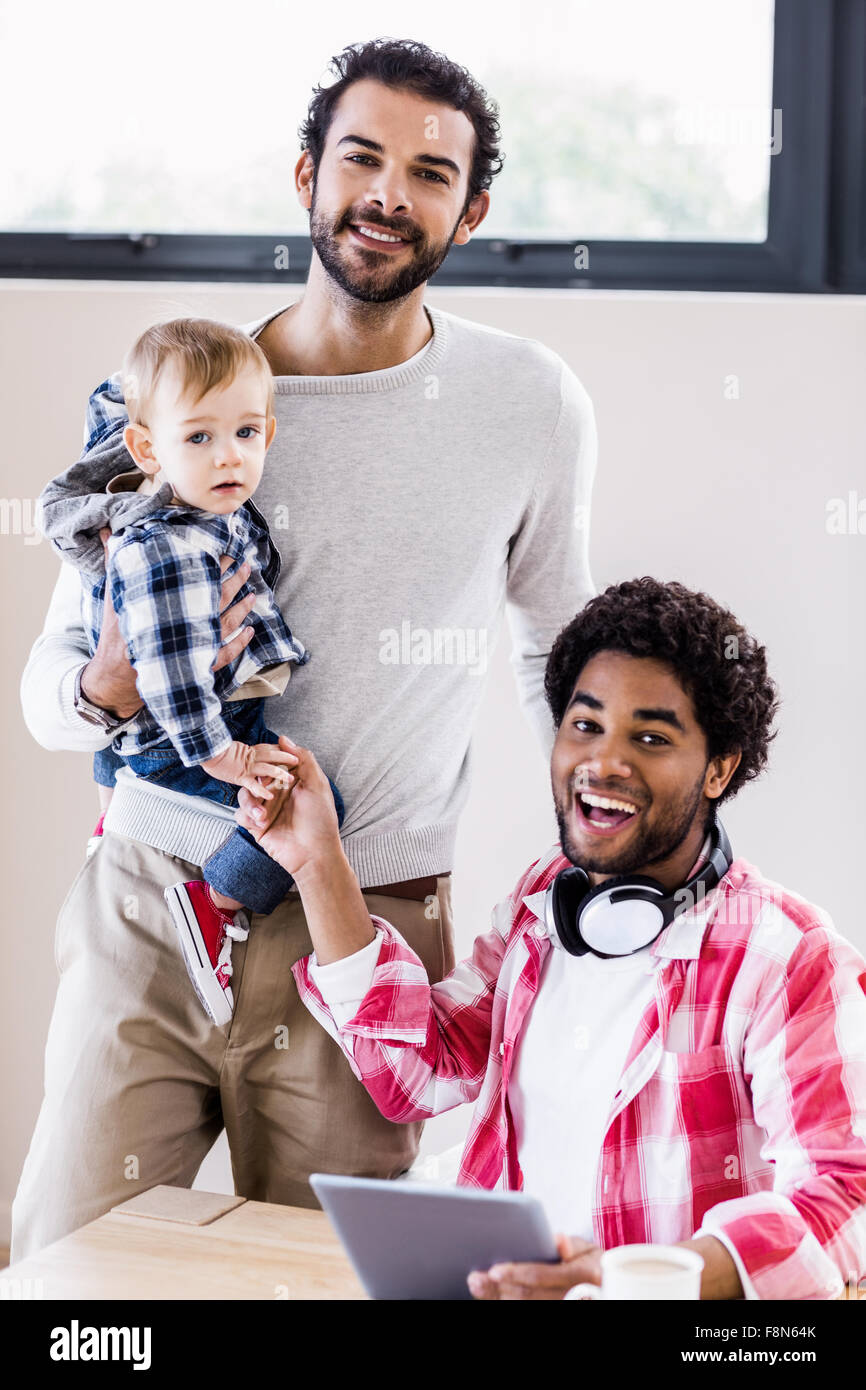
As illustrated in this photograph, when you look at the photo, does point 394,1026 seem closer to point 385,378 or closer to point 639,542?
point 385,378

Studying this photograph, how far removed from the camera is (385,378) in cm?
164

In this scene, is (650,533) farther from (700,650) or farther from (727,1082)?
(727,1082)

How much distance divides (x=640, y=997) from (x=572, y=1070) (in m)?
0.11

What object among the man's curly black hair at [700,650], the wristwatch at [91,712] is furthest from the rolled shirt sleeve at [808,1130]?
the wristwatch at [91,712]

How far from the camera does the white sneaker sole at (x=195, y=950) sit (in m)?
1.58

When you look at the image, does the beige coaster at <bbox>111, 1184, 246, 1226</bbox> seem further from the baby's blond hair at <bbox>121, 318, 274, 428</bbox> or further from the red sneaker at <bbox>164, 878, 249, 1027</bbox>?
the baby's blond hair at <bbox>121, 318, 274, 428</bbox>

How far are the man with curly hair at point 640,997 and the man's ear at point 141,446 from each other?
1.20 ft

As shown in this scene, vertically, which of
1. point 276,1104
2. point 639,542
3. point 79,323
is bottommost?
point 276,1104

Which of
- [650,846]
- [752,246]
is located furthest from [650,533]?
[650,846]

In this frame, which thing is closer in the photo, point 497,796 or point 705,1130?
point 705,1130

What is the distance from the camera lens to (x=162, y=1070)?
1.62 m

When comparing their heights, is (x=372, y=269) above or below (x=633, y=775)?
above

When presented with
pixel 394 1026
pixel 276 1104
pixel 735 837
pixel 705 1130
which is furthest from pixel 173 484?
pixel 735 837
